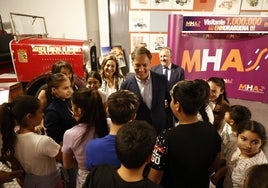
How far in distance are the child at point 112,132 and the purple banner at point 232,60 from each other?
3.36 m

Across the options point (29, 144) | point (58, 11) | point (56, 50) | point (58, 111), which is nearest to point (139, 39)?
point (58, 11)

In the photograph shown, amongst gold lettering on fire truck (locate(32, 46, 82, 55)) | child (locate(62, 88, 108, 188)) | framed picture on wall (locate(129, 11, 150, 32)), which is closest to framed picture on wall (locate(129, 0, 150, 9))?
framed picture on wall (locate(129, 11, 150, 32))

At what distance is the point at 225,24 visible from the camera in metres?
4.27

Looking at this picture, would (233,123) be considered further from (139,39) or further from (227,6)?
(227,6)

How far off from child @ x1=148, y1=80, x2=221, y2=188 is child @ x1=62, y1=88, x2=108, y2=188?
1.50ft

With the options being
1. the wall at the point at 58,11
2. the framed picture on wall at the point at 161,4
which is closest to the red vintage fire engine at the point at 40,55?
the wall at the point at 58,11

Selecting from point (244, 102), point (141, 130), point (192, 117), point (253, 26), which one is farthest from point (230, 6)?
point (141, 130)

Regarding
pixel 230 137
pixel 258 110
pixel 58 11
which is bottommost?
pixel 258 110

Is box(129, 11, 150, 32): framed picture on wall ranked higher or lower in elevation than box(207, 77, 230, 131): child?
higher

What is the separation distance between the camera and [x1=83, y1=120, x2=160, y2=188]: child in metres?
0.90

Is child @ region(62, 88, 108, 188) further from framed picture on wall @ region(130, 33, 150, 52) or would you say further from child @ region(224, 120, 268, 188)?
framed picture on wall @ region(130, 33, 150, 52)

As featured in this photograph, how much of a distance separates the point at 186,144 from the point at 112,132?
42 centimetres

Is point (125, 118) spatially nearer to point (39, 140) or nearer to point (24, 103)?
point (39, 140)

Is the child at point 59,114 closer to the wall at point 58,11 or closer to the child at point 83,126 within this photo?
the child at point 83,126
